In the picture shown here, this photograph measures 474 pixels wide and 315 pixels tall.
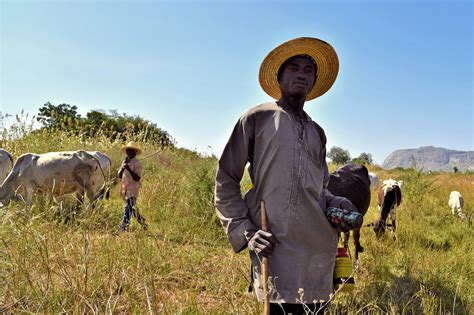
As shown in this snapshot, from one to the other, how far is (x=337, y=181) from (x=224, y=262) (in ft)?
5.98

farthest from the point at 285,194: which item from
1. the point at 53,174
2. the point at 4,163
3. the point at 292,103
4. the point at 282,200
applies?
the point at 4,163

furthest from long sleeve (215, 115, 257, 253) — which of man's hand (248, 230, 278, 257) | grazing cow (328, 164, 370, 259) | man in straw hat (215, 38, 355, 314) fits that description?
grazing cow (328, 164, 370, 259)

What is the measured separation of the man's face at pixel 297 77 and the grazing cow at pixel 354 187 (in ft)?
8.63

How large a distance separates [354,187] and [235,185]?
313 centimetres

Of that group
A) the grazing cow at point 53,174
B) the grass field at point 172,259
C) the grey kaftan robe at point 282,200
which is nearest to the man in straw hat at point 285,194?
the grey kaftan robe at point 282,200

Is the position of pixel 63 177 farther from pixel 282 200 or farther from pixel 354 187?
pixel 282 200

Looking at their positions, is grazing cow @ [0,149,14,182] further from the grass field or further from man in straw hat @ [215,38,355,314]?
man in straw hat @ [215,38,355,314]

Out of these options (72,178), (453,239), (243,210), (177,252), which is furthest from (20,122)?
(453,239)

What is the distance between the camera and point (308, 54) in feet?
7.63

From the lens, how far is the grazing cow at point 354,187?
185 inches

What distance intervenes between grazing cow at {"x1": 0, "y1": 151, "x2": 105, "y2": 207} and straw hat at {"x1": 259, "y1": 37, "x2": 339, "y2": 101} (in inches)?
157

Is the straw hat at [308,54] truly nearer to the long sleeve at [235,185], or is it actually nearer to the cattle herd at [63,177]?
the long sleeve at [235,185]

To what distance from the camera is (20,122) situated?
820 centimetres

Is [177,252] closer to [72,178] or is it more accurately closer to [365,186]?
[365,186]
